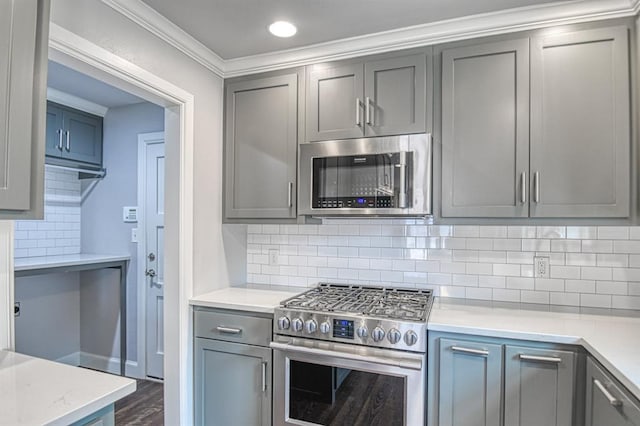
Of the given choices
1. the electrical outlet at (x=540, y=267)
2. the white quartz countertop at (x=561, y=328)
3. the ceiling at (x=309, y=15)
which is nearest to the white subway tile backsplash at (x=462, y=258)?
the electrical outlet at (x=540, y=267)

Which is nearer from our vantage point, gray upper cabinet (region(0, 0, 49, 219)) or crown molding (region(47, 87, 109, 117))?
gray upper cabinet (region(0, 0, 49, 219))

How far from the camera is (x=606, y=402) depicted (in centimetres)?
130

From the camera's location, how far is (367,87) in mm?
2119

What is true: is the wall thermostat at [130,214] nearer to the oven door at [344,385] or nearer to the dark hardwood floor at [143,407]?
the dark hardwood floor at [143,407]

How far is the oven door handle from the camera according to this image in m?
1.67

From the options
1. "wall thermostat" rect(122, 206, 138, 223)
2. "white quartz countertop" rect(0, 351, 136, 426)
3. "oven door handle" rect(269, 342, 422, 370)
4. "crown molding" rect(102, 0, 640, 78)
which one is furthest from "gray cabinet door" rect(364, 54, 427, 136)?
"wall thermostat" rect(122, 206, 138, 223)

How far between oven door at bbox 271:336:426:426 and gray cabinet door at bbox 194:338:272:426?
11 centimetres

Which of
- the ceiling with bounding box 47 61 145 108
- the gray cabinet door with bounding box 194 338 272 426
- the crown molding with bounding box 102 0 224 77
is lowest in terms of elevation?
the gray cabinet door with bounding box 194 338 272 426

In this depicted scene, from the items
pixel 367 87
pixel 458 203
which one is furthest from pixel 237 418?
pixel 367 87

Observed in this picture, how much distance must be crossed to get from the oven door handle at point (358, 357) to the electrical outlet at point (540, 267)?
948 mm

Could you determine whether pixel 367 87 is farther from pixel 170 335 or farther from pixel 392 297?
pixel 170 335

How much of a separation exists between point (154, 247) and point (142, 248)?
126mm

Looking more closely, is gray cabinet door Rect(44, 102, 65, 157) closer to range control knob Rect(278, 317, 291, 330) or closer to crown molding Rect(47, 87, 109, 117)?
crown molding Rect(47, 87, 109, 117)

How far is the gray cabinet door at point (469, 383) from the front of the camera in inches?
63.6
